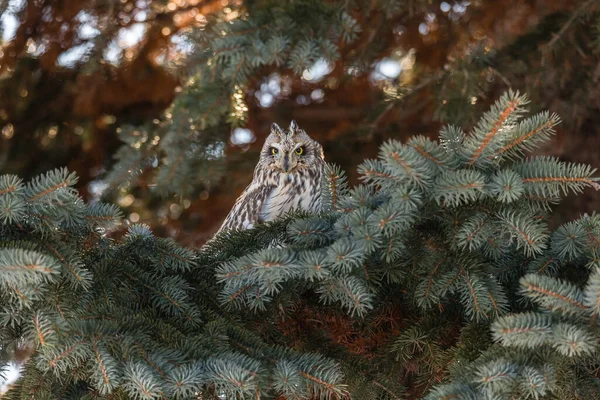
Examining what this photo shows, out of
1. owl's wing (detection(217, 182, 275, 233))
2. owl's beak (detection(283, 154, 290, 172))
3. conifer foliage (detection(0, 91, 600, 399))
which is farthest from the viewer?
owl's beak (detection(283, 154, 290, 172))

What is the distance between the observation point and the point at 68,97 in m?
5.10

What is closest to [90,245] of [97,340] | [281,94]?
[97,340]

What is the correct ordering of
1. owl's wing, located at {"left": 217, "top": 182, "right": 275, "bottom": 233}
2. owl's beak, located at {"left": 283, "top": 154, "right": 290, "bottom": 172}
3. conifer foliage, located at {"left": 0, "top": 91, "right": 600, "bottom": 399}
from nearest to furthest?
conifer foliage, located at {"left": 0, "top": 91, "right": 600, "bottom": 399}, owl's wing, located at {"left": 217, "top": 182, "right": 275, "bottom": 233}, owl's beak, located at {"left": 283, "top": 154, "right": 290, "bottom": 172}

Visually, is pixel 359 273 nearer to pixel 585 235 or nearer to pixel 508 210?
pixel 508 210

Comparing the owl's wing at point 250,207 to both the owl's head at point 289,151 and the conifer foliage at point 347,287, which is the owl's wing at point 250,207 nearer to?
the owl's head at point 289,151

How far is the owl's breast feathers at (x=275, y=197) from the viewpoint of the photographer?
3809 millimetres

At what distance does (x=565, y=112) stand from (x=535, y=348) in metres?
2.37

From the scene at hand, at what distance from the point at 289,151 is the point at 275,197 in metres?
0.27

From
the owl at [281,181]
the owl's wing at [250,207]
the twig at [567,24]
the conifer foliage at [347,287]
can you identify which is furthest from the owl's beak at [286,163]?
the conifer foliage at [347,287]

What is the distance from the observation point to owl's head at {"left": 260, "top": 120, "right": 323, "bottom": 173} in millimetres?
4020

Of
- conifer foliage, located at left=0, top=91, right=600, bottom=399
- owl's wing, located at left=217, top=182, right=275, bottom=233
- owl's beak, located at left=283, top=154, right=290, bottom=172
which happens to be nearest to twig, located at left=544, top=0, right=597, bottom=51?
owl's beak, located at left=283, top=154, right=290, bottom=172

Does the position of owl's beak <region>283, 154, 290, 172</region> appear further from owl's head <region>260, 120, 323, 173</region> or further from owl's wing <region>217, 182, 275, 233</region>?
owl's wing <region>217, 182, 275, 233</region>

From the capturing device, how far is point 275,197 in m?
3.93

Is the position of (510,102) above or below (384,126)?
above
